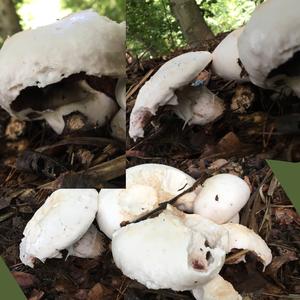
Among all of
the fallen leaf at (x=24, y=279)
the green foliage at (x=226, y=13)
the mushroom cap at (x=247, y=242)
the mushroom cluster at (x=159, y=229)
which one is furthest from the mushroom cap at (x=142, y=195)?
the green foliage at (x=226, y=13)

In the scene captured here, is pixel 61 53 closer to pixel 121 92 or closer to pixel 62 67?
pixel 62 67

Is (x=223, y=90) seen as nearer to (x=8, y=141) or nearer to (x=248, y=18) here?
(x=248, y=18)

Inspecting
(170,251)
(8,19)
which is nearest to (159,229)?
(170,251)

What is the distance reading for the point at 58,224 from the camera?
1115mm

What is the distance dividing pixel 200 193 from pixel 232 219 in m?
0.09

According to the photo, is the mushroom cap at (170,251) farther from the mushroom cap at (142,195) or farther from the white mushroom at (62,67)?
the white mushroom at (62,67)

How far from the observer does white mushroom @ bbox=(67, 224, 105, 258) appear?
1.20 meters

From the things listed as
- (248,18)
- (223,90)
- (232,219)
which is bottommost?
(232,219)

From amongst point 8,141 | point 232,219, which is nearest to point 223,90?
point 232,219

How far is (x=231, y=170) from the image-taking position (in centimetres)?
119

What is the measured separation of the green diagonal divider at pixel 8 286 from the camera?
4.17ft

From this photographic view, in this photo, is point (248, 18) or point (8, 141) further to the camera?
point (8, 141)

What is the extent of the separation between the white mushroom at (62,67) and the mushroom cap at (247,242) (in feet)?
1.28

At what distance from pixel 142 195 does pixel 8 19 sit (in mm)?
532
